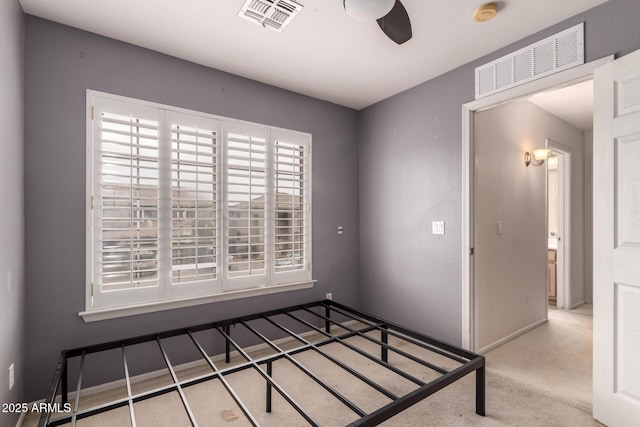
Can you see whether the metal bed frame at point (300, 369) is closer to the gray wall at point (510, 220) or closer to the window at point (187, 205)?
the window at point (187, 205)

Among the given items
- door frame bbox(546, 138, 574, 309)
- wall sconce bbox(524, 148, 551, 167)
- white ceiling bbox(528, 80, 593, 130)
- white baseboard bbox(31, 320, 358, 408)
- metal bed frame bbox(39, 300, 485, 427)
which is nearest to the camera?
metal bed frame bbox(39, 300, 485, 427)

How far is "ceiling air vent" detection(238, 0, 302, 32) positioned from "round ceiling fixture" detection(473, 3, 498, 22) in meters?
1.14

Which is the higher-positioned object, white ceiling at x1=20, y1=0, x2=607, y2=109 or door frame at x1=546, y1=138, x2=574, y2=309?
white ceiling at x1=20, y1=0, x2=607, y2=109

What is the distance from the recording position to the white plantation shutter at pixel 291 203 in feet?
10.5

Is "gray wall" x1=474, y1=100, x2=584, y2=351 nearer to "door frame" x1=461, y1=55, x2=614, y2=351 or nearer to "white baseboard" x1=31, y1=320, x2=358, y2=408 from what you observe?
"door frame" x1=461, y1=55, x2=614, y2=351

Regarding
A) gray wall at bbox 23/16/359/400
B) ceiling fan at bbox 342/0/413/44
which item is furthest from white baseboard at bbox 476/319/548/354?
ceiling fan at bbox 342/0/413/44

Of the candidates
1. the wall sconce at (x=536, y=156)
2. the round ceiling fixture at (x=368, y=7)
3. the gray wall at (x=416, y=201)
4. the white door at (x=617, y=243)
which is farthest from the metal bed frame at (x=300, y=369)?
the wall sconce at (x=536, y=156)

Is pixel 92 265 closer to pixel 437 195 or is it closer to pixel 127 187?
pixel 127 187

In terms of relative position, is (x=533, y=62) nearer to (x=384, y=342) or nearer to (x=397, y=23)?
(x=397, y=23)

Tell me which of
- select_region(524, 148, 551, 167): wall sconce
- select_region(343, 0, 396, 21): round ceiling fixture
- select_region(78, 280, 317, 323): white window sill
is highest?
select_region(343, 0, 396, 21): round ceiling fixture

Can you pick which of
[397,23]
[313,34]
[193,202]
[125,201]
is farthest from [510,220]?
[125,201]

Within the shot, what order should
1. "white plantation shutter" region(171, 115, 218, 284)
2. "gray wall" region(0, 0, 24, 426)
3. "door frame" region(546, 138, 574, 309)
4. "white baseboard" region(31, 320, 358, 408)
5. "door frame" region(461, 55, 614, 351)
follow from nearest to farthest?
"gray wall" region(0, 0, 24, 426) → "white baseboard" region(31, 320, 358, 408) → "white plantation shutter" region(171, 115, 218, 284) → "door frame" region(461, 55, 614, 351) → "door frame" region(546, 138, 574, 309)

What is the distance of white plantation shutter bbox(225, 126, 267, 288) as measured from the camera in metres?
2.87

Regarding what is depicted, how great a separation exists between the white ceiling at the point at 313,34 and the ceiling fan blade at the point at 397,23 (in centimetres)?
29
